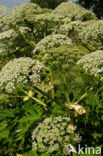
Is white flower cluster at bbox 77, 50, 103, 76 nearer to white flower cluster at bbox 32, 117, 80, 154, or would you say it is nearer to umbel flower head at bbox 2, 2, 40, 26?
white flower cluster at bbox 32, 117, 80, 154

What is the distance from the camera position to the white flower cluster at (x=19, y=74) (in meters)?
3.23

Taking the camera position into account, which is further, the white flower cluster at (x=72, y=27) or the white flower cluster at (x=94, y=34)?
the white flower cluster at (x=72, y=27)

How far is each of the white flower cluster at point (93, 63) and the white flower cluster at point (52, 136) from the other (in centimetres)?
104

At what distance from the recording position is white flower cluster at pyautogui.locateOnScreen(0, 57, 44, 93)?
3234 millimetres

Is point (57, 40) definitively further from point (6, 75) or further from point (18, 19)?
point (18, 19)

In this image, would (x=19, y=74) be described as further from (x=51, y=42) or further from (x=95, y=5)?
(x=95, y=5)

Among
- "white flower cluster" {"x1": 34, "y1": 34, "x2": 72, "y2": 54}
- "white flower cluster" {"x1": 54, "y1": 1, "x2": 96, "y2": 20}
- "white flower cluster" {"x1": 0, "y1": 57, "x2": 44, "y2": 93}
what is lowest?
"white flower cluster" {"x1": 0, "y1": 57, "x2": 44, "y2": 93}

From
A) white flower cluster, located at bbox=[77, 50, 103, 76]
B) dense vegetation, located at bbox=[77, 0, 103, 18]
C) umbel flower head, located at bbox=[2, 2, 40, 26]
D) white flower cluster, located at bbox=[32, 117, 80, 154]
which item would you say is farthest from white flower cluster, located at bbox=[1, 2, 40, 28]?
dense vegetation, located at bbox=[77, 0, 103, 18]

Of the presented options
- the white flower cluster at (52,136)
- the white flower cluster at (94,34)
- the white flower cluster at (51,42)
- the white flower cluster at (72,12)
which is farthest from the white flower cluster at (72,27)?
the white flower cluster at (52,136)

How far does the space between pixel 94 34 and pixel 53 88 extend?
1.68 metres

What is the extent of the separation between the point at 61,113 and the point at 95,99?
0.78 m

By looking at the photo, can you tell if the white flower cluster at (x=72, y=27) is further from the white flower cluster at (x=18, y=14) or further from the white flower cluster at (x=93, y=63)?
the white flower cluster at (x=93, y=63)

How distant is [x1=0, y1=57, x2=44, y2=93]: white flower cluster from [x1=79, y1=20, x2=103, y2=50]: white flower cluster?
1.73 m

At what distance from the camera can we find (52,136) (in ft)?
9.49
